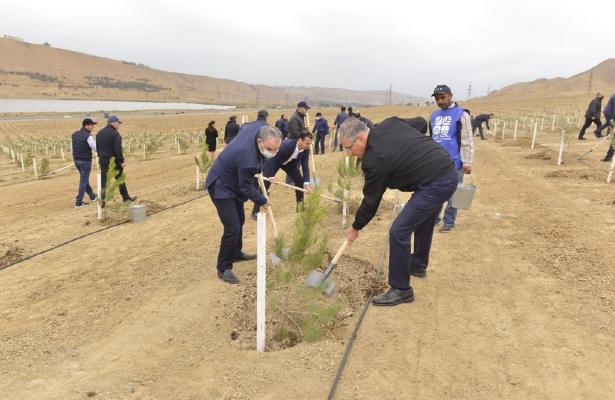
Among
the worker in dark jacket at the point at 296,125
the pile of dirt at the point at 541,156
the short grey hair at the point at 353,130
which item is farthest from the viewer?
the pile of dirt at the point at 541,156

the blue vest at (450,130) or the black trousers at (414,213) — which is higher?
the blue vest at (450,130)

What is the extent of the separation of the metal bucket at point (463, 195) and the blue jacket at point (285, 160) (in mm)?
2162

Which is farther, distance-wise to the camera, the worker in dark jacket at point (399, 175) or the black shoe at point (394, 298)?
the black shoe at point (394, 298)

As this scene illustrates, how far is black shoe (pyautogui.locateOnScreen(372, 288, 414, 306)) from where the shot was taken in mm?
3539

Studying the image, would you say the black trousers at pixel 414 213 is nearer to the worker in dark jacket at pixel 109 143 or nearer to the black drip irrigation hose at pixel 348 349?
the black drip irrigation hose at pixel 348 349

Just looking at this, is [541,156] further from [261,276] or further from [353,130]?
[261,276]

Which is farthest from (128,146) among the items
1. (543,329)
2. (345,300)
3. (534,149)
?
(543,329)

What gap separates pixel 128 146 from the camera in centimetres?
1953

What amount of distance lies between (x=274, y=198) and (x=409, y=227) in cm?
480

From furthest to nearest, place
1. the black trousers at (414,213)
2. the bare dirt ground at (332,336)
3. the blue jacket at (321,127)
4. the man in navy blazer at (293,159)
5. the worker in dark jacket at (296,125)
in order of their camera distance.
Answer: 1. the blue jacket at (321,127)
2. the worker in dark jacket at (296,125)
3. the man in navy blazer at (293,159)
4. the black trousers at (414,213)
5. the bare dirt ground at (332,336)

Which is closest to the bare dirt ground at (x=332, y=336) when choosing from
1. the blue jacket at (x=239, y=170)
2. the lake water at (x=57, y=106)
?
the blue jacket at (x=239, y=170)

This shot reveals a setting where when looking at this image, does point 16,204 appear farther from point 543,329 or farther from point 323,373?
point 543,329

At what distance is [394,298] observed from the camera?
140 inches

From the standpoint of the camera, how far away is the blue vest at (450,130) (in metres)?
4.77
